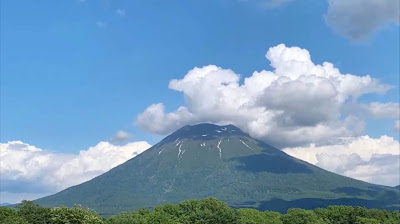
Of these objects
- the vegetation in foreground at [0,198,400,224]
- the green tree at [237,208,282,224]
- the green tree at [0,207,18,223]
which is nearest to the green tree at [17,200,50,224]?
the vegetation in foreground at [0,198,400,224]

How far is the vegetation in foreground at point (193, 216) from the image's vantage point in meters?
81.4

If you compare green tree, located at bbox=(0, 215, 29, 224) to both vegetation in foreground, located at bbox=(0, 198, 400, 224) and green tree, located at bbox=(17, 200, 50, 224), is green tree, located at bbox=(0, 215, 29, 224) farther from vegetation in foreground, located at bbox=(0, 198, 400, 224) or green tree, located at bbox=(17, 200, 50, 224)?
green tree, located at bbox=(17, 200, 50, 224)

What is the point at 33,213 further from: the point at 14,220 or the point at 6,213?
the point at 14,220

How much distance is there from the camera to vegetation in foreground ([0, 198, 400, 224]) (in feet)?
267

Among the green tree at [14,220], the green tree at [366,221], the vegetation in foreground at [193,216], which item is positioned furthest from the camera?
the green tree at [366,221]

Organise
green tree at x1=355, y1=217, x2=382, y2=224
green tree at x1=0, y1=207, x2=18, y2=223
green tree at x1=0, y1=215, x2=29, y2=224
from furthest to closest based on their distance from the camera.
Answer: green tree at x1=355, y1=217, x2=382, y2=224, green tree at x1=0, y1=207, x2=18, y2=223, green tree at x1=0, y1=215, x2=29, y2=224

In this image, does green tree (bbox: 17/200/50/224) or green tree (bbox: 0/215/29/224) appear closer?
green tree (bbox: 0/215/29/224)

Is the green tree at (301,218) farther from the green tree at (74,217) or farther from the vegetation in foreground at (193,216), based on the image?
the green tree at (74,217)

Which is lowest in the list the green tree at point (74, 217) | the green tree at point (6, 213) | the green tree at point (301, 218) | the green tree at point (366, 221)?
the green tree at point (366, 221)

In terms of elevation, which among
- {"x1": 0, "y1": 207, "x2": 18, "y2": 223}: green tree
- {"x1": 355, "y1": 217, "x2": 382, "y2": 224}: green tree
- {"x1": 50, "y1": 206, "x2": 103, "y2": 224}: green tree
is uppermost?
{"x1": 0, "y1": 207, "x2": 18, "y2": 223}: green tree

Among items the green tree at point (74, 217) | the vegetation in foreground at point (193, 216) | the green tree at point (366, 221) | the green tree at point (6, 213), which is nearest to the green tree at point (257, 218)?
the vegetation in foreground at point (193, 216)

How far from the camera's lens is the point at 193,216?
104 metres

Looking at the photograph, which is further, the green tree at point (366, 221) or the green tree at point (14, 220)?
the green tree at point (366, 221)

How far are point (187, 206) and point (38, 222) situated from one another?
1486 inches
